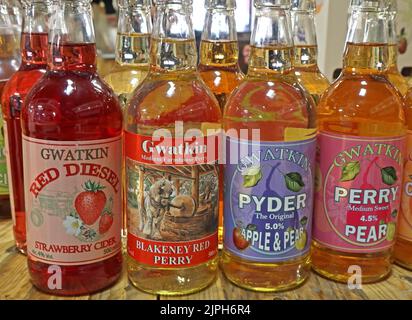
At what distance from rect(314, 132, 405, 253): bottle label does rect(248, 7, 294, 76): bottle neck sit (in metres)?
0.11

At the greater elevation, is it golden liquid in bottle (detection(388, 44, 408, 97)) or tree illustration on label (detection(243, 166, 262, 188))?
golden liquid in bottle (detection(388, 44, 408, 97))

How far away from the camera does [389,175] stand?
2.20 ft

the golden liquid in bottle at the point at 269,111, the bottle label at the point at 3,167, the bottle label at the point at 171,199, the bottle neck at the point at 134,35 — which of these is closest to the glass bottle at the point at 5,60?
the bottle label at the point at 3,167

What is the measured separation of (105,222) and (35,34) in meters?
0.29

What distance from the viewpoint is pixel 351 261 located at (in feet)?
2.28

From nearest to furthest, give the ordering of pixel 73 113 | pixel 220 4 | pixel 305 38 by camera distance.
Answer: pixel 73 113 < pixel 220 4 < pixel 305 38

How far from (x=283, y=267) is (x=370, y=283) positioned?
0.41 ft

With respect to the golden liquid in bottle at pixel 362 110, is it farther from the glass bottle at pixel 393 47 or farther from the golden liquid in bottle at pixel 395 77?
the golden liquid in bottle at pixel 395 77

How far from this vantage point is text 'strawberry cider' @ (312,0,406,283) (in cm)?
66

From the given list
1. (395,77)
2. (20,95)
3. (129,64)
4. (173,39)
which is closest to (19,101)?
(20,95)

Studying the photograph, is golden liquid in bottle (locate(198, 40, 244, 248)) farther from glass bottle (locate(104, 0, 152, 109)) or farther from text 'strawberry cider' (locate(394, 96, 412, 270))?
text 'strawberry cider' (locate(394, 96, 412, 270))

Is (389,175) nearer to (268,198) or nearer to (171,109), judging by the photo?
(268,198)

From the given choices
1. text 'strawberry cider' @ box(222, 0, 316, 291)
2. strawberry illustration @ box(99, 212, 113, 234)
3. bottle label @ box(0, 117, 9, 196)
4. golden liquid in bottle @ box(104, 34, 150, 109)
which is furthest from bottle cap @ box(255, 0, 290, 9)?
bottle label @ box(0, 117, 9, 196)
